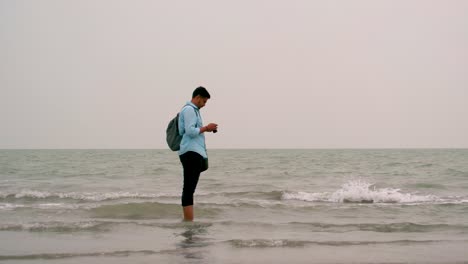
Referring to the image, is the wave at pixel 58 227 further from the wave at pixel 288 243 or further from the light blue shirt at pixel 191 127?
the wave at pixel 288 243

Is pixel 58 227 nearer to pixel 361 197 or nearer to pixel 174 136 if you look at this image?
pixel 174 136

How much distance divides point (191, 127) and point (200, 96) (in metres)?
0.47

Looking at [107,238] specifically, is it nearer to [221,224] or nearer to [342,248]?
[221,224]

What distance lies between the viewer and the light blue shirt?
20.6ft

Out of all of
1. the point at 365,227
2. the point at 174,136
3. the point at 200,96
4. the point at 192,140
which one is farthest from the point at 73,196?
the point at 365,227

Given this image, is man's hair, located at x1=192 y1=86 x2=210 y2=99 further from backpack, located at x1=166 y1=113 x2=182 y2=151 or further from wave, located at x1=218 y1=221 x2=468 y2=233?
wave, located at x1=218 y1=221 x2=468 y2=233

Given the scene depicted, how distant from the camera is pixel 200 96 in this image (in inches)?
254

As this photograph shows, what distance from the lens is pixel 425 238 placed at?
633 centimetres

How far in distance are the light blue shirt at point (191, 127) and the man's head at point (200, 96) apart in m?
0.07

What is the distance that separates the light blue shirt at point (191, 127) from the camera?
6270 millimetres

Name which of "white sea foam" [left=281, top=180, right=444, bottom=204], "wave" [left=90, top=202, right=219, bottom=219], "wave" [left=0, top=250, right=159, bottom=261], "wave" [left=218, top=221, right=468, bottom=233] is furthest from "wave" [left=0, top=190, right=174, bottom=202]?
"wave" [left=0, top=250, right=159, bottom=261]

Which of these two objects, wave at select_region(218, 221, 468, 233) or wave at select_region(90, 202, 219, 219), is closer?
wave at select_region(218, 221, 468, 233)

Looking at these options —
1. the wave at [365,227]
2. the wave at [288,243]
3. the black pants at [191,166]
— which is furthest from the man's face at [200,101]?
the wave at [365,227]

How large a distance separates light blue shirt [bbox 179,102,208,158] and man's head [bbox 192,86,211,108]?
7cm
